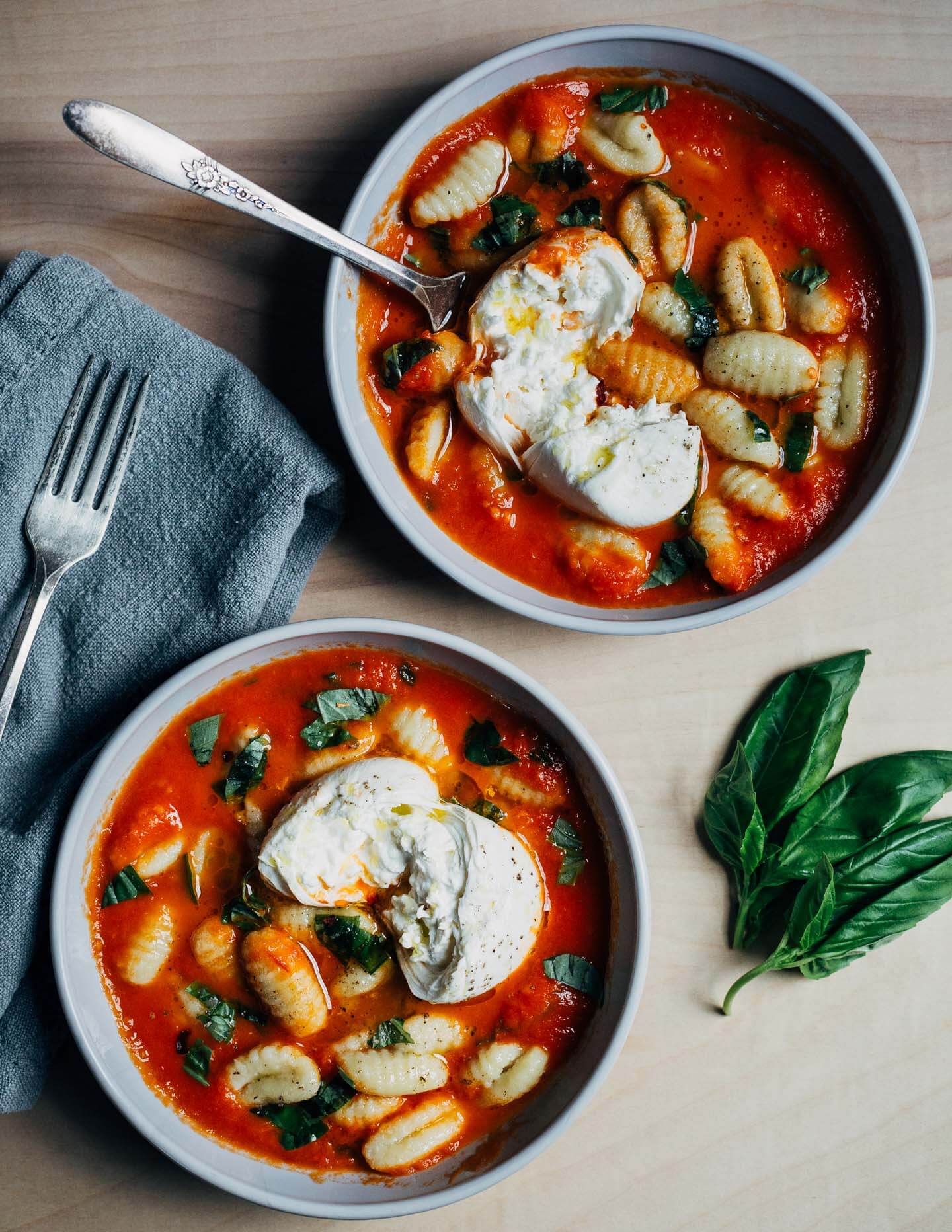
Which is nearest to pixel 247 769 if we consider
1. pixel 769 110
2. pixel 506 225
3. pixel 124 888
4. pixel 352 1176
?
pixel 124 888

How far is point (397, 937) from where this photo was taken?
213 cm

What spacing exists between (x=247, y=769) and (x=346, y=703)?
0.85 ft

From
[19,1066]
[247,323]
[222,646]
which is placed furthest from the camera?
[247,323]

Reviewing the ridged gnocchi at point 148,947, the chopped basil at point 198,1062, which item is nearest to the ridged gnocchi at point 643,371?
the ridged gnocchi at point 148,947

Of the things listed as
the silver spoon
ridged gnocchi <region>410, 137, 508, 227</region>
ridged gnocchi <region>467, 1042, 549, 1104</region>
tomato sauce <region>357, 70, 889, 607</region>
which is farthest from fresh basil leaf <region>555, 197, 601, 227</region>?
ridged gnocchi <region>467, 1042, 549, 1104</region>

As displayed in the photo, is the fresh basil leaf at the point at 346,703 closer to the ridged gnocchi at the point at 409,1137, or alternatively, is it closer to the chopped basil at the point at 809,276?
the ridged gnocchi at the point at 409,1137

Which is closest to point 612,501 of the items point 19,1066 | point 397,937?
point 397,937

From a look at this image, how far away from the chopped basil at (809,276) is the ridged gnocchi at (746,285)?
0.19 feet

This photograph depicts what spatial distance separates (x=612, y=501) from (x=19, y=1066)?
177 cm

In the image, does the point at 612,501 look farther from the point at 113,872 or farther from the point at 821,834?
the point at 113,872

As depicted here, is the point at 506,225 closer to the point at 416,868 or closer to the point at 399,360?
the point at 399,360

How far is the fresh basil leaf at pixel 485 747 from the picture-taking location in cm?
218

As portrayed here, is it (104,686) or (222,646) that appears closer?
(222,646)

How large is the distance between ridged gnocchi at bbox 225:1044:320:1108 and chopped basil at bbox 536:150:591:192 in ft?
6.59
